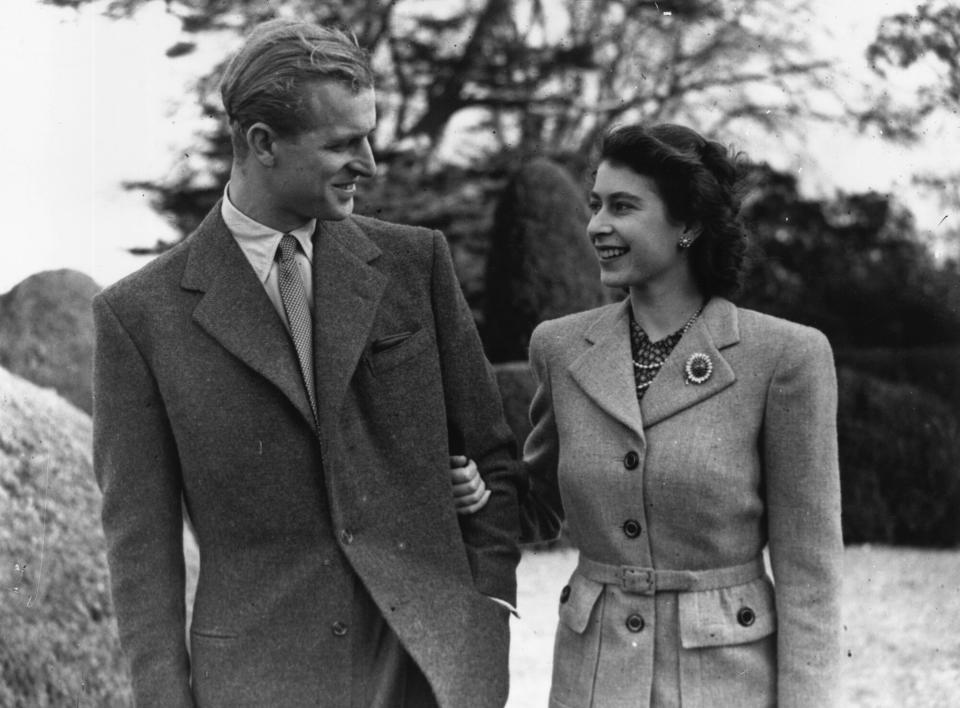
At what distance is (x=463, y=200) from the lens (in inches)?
387

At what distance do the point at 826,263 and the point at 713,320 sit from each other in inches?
307

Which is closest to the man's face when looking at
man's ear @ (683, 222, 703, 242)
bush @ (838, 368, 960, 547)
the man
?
the man

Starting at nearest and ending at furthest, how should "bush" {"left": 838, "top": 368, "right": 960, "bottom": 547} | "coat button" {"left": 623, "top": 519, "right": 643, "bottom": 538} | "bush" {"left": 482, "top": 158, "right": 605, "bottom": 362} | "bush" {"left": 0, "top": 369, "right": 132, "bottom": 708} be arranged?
"coat button" {"left": 623, "top": 519, "right": 643, "bottom": 538} → "bush" {"left": 0, "top": 369, "right": 132, "bottom": 708} → "bush" {"left": 482, "top": 158, "right": 605, "bottom": 362} → "bush" {"left": 838, "top": 368, "right": 960, "bottom": 547}

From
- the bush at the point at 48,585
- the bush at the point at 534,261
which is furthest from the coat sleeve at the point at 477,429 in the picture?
the bush at the point at 534,261

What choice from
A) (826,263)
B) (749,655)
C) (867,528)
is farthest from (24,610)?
(826,263)

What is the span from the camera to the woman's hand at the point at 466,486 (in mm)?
2486

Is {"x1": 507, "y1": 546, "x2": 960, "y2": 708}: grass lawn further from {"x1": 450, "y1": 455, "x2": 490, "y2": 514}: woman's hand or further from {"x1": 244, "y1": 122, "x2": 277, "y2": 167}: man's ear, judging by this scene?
{"x1": 244, "y1": 122, "x2": 277, "y2": 167}: man's ear

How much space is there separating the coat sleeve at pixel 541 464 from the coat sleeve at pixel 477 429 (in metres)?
0.10

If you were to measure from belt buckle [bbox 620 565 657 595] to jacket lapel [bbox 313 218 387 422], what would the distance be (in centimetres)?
67

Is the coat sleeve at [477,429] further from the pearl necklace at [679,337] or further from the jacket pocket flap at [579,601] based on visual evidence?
the pearl necklace at [679,337]

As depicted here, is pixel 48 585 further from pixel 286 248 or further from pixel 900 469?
pixel 900 469

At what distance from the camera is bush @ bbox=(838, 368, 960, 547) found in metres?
8.81

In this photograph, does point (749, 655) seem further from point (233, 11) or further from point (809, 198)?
point (809, 198)

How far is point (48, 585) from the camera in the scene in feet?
15.9
